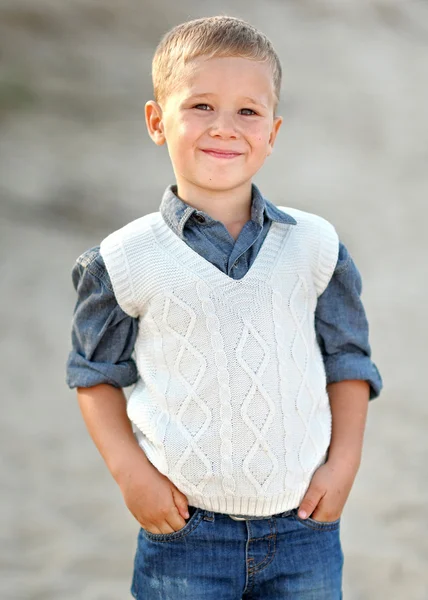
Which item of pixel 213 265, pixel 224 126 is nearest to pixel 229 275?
pixel 213 265

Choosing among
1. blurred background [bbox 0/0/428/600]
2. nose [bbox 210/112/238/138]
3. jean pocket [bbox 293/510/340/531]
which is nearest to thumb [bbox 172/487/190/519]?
jean pocket [bbox 293/510/340/531]

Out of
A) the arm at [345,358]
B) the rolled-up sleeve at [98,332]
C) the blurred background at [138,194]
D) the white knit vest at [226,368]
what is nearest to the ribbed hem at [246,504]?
the white knit vest at [226,368]

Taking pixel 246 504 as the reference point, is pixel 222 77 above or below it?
above

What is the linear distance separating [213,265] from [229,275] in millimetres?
32

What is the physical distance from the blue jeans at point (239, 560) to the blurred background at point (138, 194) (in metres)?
1.23

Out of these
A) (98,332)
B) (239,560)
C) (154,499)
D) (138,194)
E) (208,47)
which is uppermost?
(138,194)

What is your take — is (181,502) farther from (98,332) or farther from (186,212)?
(186,212)

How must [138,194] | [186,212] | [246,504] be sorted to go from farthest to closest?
[138,194] → [186,212] → [246,504]

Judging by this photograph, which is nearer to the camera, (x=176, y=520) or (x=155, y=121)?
(x=176, y=520)

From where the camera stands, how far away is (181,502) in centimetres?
158

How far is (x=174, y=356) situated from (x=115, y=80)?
139 inches

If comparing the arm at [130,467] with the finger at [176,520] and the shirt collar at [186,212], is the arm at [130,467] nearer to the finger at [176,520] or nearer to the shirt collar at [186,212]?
the finger at [176,520]

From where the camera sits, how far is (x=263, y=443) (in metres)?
1.56

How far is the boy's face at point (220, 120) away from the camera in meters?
1.61
